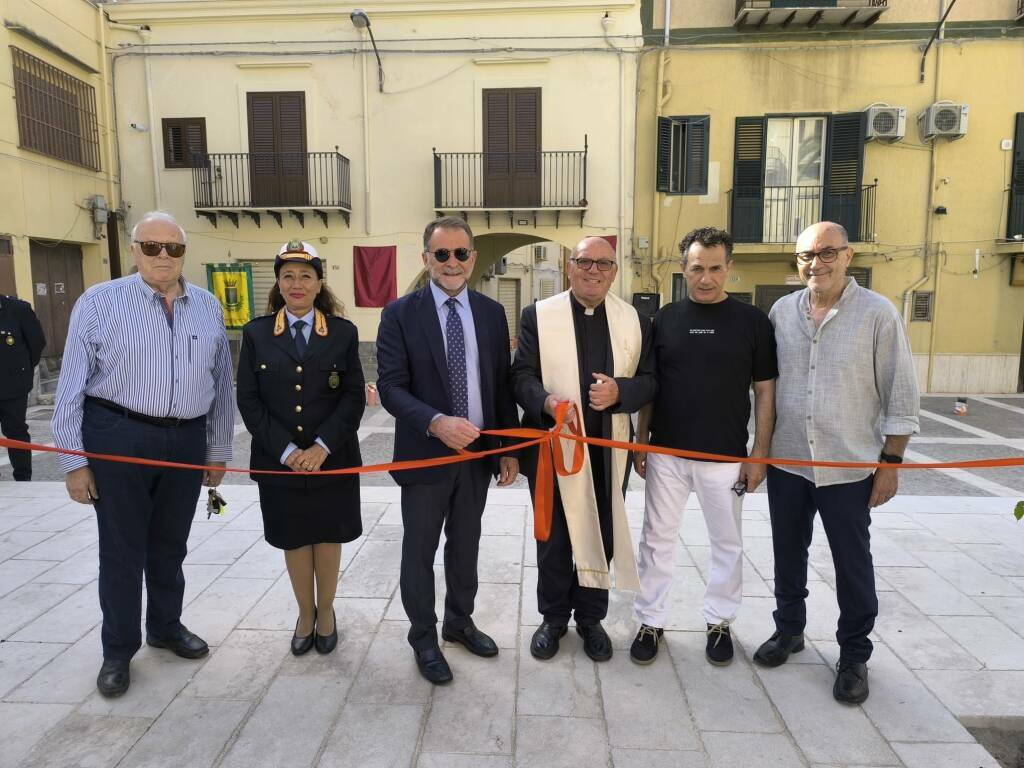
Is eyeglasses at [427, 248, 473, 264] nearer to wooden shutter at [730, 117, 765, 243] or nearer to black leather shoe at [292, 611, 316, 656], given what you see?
black leather shoe at [292, 611, 316, 656]

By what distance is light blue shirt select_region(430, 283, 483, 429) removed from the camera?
9.29 ft

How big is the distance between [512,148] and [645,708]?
11.1m

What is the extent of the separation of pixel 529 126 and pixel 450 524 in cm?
1066

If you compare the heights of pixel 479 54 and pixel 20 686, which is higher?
pixel 479 54

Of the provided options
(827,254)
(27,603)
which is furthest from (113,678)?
(827,254)

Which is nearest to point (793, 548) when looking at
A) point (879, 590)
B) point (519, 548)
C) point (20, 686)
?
point (879, 590)

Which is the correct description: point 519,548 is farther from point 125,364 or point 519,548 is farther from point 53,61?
point 53,61

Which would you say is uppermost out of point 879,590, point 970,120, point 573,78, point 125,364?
point 573,78

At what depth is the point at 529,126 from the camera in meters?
12.1

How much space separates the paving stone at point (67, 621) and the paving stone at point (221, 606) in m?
0.45

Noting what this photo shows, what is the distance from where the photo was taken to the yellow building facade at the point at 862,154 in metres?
11.6

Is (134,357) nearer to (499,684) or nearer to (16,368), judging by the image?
(499,684)

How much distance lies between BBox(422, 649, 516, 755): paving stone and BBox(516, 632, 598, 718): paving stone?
0.19 feet

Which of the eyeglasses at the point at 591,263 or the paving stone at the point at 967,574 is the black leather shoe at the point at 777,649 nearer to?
the paving stone at the point at 967,574
